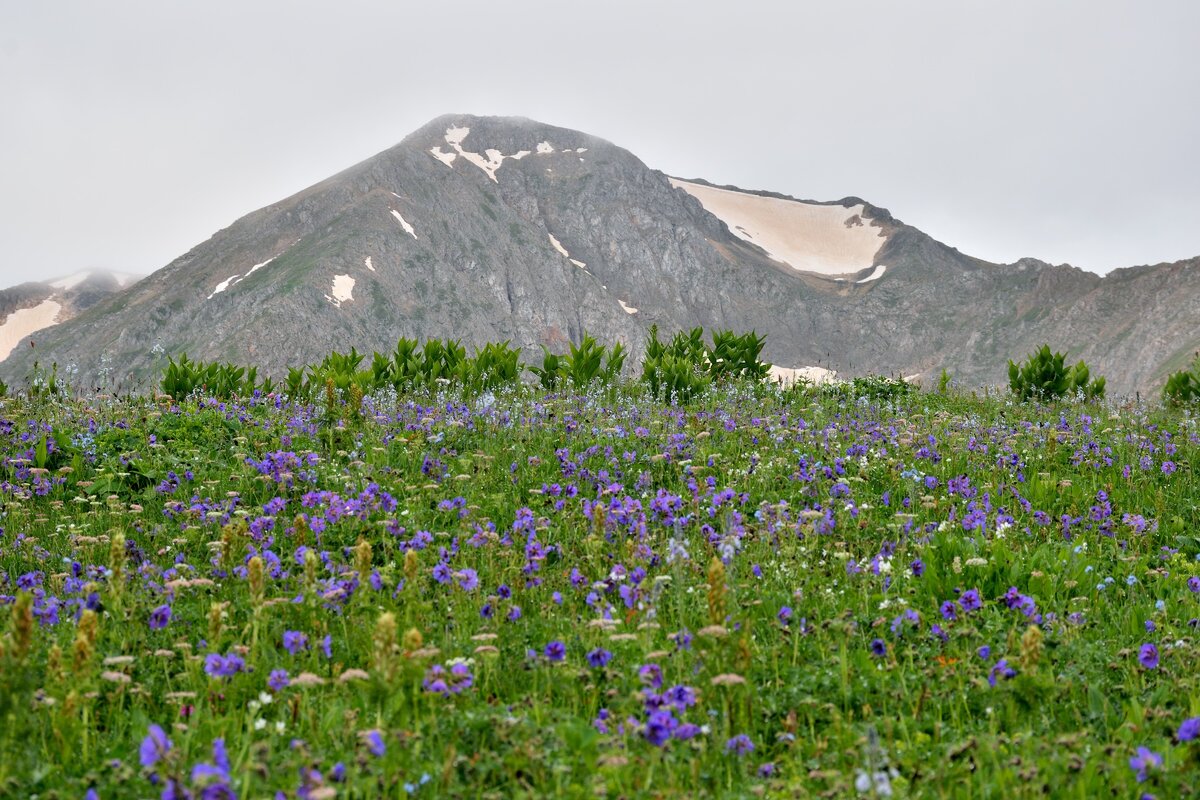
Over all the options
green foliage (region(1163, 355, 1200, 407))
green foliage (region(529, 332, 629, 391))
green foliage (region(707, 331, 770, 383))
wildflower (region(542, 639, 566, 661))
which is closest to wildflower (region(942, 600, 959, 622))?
wildflower (region(542, 639, 566, 661))

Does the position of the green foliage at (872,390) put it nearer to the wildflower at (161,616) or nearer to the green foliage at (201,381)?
the green foliage at (201,381)

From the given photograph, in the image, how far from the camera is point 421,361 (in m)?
16.9

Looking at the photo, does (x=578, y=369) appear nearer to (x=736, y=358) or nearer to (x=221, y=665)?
(x=736, y=358)

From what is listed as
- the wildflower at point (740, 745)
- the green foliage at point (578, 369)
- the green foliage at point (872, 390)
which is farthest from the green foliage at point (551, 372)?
the wildflower at point (740, 745)

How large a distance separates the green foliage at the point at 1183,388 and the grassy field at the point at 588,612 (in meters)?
7.31

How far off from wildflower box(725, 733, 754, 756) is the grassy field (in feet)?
0.19

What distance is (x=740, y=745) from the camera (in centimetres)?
338

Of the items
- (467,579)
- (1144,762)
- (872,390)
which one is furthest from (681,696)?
(872,390)

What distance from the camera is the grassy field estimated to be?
10.6ft

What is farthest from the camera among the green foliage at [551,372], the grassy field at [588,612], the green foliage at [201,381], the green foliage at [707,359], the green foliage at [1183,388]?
the green foliage at [1183,388]

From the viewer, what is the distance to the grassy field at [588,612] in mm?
3246

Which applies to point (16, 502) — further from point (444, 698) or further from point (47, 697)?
point (444, 698)

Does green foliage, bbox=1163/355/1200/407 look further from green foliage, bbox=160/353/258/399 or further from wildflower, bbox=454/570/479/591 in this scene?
green foliage, bbox=160/353/258/399

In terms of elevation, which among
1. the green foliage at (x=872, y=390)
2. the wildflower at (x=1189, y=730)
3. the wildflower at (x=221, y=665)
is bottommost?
the wildflower at (x=221, y=665)
